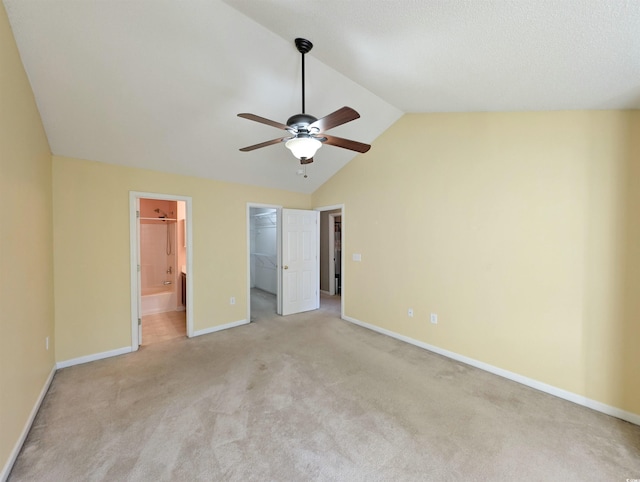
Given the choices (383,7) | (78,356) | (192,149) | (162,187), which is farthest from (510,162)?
(78,356)

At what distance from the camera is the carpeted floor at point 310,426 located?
1.68 m

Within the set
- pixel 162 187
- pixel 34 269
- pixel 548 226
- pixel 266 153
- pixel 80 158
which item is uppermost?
pixel 266 153

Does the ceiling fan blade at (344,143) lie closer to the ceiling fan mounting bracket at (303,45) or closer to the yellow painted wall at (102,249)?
the ceiling fan mounting bracket at (303,45)

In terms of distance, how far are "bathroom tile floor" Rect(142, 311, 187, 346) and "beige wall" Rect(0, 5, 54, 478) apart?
135 cm

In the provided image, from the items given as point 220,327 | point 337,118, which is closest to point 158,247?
point 220,327

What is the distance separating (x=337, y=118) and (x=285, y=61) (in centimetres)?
102

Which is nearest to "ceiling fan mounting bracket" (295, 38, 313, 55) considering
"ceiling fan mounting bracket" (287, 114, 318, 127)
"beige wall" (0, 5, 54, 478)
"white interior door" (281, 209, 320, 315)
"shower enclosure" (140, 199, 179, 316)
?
"ceiling fan mounting bracket" (287, 114, 318, 127)

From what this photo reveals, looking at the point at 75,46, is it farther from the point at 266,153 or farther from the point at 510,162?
the point at 510,162

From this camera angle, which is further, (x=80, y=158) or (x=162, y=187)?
(x=162, y=187)

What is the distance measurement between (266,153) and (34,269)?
2679 millimetres

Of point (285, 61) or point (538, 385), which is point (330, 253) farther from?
point (285, 61)

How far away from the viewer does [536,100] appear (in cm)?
235

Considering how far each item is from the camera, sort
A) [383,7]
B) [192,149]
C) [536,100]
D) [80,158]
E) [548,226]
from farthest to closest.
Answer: [192,149] → [80,158] → [548,226] → [536,100] → [383,7]

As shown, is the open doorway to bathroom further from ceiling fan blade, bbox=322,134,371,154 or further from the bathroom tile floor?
ceiling fan blade, bbox=322,134,371,154
